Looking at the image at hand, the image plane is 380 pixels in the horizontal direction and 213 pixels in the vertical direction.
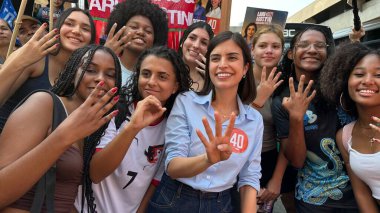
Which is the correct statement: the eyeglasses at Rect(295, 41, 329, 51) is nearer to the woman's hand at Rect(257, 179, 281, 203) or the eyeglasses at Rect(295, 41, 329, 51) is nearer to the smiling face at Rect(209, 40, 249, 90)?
the smiling face at Rect(209, 40, 249, 90)

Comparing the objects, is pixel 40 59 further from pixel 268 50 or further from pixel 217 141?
pixel 268 50

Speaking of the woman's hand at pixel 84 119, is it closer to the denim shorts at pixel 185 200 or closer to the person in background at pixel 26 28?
the denim shorts at pixel 185 200

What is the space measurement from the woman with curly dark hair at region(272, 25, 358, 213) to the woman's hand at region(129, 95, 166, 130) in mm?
1191

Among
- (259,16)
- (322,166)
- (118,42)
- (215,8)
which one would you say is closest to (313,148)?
(322,166)

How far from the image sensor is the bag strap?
169cm

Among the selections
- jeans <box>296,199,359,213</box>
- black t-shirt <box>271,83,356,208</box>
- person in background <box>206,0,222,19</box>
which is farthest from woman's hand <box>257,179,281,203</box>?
person in background <box>206,0,222,19</box>

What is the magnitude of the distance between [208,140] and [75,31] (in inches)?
61.1

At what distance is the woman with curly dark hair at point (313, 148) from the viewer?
2723 millimetres

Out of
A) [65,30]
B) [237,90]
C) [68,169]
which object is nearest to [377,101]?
[237,90]

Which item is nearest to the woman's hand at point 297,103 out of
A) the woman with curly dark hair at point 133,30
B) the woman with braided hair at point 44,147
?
the woman with curly dark hair at point 133,30

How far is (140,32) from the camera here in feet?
11.3

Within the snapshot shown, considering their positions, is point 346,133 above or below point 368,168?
above

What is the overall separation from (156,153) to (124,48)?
1.33 meters

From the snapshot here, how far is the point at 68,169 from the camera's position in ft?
5.93
